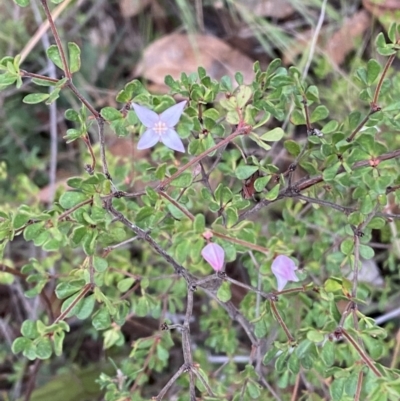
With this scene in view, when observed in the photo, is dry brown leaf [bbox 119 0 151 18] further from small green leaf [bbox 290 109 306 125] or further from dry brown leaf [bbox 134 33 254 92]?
small green leaf [bbox 290 109 306 125]

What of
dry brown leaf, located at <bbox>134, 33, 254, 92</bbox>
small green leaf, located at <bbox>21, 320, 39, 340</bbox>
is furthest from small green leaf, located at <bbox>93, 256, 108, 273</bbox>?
dry brown leaf, located at <bbox>134, 33, 254, 92</bbox>

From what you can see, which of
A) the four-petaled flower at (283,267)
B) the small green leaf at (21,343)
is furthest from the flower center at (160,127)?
the small green leaf at (21,343)

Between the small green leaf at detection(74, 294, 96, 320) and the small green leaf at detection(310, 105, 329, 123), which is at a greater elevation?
the small green leaf at detection(310, 105, 329, 123)

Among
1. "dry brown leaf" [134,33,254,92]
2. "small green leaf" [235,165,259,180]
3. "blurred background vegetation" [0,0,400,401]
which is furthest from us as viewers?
"dry brown leaf" [134,33,254,92]

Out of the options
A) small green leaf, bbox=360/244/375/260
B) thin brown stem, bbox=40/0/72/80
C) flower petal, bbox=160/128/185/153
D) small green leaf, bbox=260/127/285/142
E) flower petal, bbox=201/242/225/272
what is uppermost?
thin brown stem, bbox=40/0/72/80

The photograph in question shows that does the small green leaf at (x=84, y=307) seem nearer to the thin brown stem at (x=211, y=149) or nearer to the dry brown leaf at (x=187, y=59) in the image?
the thin brown stem at (x=211, y=149)

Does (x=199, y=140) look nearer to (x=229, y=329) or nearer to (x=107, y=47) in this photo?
(x=229, y=329)

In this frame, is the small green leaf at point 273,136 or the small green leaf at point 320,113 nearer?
the small green leaf at point 273,136

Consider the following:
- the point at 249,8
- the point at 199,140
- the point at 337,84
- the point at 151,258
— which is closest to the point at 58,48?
the point at 199,140
